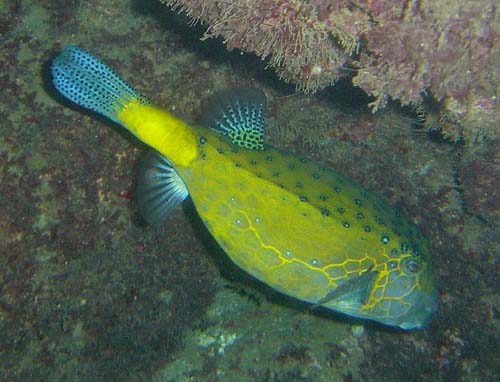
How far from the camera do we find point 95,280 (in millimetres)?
4223

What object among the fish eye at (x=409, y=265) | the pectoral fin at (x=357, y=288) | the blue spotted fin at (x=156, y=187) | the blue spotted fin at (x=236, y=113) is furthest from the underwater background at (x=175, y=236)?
the fish eye at (x=409, y=265)

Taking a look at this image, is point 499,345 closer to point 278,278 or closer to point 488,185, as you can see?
point 488,185

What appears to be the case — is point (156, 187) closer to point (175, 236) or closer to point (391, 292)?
point (175, 236)

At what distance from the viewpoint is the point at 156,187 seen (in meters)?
3.98

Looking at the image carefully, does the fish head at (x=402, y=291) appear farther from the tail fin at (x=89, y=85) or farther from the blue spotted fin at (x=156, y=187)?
the tail fin at (x=89, y=85)

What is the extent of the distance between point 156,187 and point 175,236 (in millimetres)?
836

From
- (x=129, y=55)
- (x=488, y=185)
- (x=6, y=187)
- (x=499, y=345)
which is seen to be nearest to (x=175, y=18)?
(x=129, y=55)

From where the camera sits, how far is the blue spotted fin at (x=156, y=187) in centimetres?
396

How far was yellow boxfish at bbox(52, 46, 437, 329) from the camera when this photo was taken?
141 inches

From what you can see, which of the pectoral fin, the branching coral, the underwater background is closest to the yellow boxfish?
the pectoral fin

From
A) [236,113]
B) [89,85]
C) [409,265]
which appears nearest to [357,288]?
[409,265]

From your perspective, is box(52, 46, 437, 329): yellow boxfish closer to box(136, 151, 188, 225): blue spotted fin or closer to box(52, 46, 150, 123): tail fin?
box(52, 46, 150, 123): tail fin

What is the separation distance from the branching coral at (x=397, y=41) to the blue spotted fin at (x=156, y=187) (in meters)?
1.27

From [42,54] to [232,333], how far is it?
3641 mm
